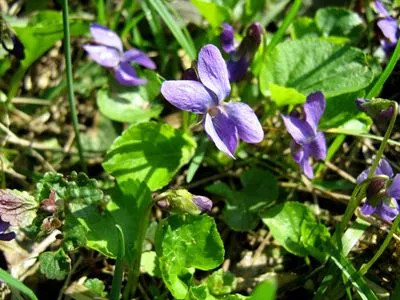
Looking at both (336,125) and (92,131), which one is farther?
(92,131)

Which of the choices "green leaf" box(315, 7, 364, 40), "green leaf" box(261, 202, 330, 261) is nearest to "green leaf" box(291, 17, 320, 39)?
"green leaf" box(315, 7, 364, 40)

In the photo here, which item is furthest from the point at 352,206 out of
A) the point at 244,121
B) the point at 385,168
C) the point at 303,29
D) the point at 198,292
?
the point at 303,29

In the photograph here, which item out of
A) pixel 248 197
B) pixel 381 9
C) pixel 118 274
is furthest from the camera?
pixel 381 9

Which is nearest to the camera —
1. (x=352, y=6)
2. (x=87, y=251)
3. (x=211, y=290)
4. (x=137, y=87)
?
(x=211, y=290)

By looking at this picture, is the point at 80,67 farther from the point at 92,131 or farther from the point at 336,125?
the point at 336,125

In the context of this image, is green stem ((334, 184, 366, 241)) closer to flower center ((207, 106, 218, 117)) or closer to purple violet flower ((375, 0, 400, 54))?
flower center ((207, 106, 218, 117))

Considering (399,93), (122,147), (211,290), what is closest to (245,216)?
(211,290)

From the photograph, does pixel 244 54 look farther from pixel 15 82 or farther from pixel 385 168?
pixel 15 82
